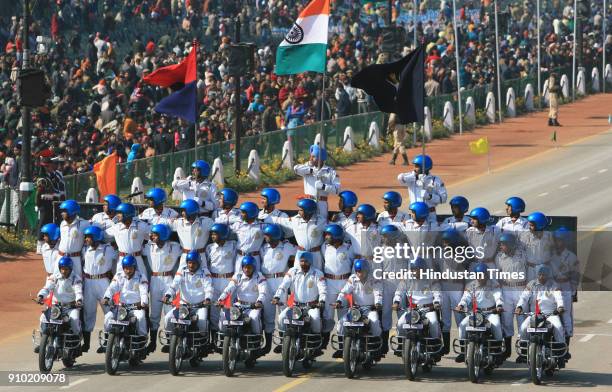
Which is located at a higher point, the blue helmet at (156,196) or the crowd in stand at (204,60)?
the crowd in stand at (204,60)

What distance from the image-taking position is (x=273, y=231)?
26906 mm

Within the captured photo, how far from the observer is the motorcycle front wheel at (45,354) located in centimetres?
2594

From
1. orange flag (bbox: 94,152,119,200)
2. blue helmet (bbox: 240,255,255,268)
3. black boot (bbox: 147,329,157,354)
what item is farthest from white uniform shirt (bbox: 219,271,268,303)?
orange flag (bbox: 94,152,119,200)

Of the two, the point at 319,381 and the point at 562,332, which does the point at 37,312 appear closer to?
the point at 319,381

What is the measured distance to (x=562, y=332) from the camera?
25.2 m

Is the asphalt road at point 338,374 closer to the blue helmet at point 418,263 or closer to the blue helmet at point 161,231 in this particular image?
the blue helmet at point 418,263

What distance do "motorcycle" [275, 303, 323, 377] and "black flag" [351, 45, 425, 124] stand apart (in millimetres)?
5125

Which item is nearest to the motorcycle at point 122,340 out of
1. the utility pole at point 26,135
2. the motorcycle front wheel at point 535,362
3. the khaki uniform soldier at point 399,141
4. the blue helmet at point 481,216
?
the blue helmet at point 481,216

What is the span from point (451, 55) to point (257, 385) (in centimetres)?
3782

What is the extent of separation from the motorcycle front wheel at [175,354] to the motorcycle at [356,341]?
2.32 meters

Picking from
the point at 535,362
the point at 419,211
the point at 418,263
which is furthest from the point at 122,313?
the point at 535,362

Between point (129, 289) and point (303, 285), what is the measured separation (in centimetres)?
257

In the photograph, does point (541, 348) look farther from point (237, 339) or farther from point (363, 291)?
point (237, 339)

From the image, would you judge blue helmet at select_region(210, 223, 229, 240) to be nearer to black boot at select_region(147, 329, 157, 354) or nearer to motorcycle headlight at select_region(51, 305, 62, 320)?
black boot at select_region(147, 329, 157, 354)
